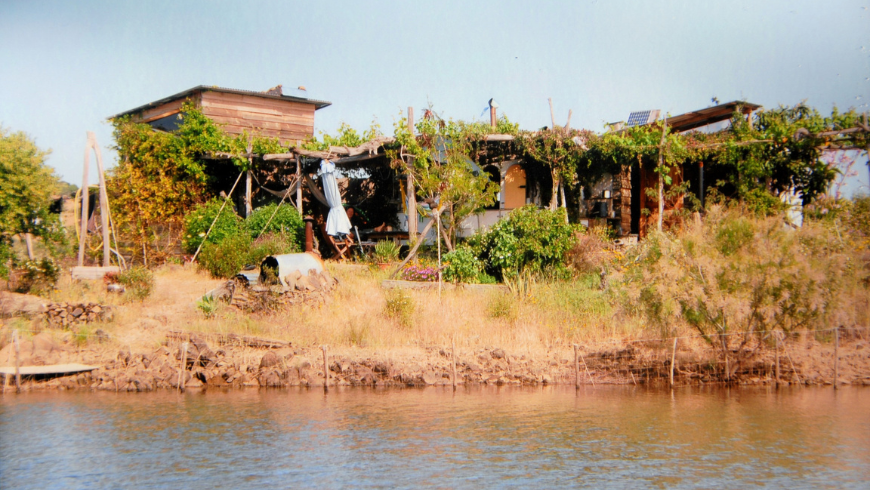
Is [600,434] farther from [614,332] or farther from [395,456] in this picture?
[614,332]

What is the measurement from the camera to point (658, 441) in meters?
8.96

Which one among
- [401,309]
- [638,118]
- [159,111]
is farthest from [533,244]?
[159,111]

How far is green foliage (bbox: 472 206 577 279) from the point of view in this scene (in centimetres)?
1686

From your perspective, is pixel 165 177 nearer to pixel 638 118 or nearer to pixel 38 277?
pixel 38 277

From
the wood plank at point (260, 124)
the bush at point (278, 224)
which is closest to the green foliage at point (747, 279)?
the bush at point (278, 224)

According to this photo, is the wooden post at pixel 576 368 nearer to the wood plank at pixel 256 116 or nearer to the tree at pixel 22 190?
the tree at pixel 22 190

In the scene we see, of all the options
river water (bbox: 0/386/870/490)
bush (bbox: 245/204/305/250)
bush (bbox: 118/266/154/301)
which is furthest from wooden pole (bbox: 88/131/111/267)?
river water (bbox: 0/386/870/490)

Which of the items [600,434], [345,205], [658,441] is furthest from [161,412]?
[345,205]

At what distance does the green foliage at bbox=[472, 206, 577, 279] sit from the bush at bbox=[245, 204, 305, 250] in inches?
251

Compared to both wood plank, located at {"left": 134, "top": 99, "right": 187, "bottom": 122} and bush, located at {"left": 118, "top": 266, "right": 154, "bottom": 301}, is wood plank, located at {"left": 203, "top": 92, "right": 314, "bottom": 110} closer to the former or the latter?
wood plank, located at {"left": 134, "top": 99, "right": 187, "bottom": 122}

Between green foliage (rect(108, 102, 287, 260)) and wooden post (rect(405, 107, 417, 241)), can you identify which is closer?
wooden post (rect(405, 107, 417, 241))

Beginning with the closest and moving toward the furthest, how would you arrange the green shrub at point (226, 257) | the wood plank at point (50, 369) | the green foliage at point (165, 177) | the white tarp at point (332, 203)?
the wood plank at point (50, 369) → the green shrub at point (226, 257) → the white tarp at point (332, 203) → the green foliage at point (165, 177)

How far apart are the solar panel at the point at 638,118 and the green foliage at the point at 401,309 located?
33.2 ft

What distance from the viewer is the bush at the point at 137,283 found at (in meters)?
16.1
